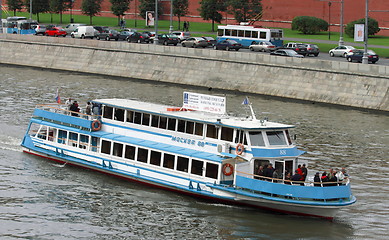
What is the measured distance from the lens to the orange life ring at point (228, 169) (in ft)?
95.3

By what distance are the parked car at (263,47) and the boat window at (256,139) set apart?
44.2 metres

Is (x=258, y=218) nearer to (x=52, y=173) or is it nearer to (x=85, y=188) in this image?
(x=85, y=188)

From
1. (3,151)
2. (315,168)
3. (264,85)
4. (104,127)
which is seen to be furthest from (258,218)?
(264,85)

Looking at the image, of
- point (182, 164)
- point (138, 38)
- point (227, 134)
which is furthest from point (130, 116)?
point (138, 38)

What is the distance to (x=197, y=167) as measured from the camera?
29969 millimetres

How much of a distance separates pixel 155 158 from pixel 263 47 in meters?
43.6

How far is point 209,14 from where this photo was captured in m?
97.8

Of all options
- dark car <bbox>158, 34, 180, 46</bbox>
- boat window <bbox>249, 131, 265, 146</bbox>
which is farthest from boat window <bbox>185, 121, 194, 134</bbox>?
dark car <bbox>158, 34, 180, 46</bbox>

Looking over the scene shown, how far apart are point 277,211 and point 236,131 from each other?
3.40m

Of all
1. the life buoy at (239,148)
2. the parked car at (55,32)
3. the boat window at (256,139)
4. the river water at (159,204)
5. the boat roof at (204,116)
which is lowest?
the river water at (159,204)

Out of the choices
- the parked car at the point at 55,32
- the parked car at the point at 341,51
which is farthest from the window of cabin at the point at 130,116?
the parked car at the point at 55,32

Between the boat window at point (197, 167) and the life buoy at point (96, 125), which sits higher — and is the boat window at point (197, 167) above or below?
below

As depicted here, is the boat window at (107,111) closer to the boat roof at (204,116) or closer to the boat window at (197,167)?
the boat roof at (204,116)

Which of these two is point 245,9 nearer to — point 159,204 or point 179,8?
point 179,8
